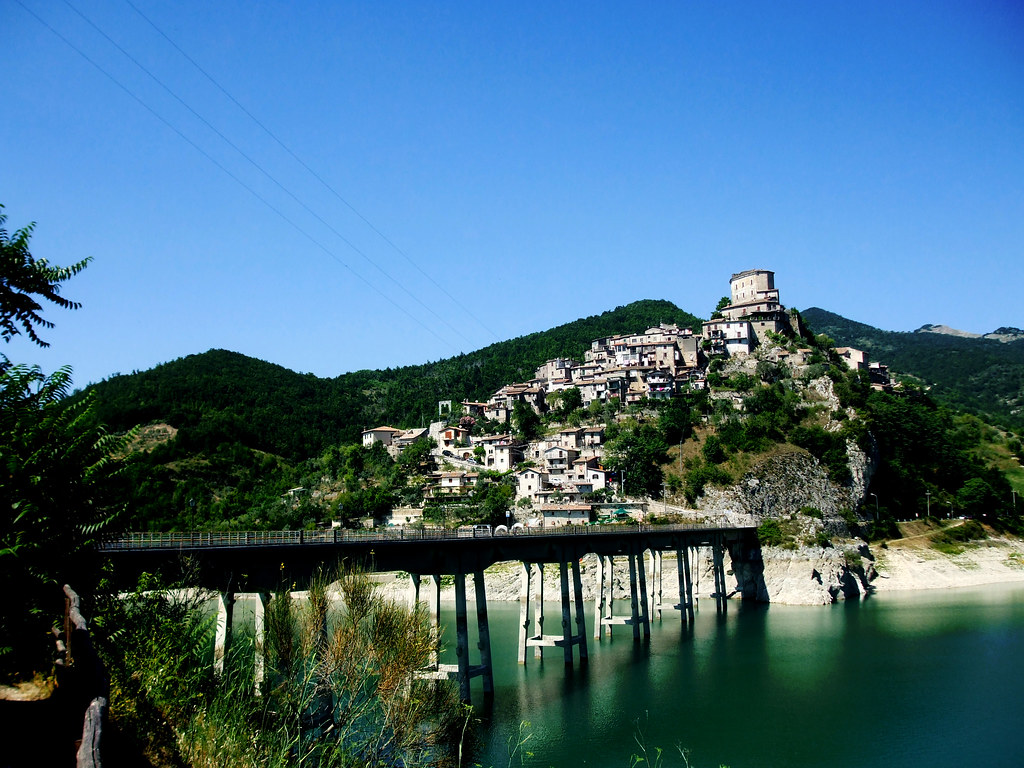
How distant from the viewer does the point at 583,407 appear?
126 metres

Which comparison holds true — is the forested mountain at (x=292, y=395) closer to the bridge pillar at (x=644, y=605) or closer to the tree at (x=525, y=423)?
the tree at (x=525, y=423)

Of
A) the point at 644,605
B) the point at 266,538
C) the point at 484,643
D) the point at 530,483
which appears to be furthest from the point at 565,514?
the point at 266,538

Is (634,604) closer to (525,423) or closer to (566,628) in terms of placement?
(566,628)

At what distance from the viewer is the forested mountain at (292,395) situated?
12912cm

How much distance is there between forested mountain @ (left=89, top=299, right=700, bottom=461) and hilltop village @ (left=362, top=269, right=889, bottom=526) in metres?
17.9

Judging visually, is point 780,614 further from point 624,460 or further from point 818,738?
point 818,738

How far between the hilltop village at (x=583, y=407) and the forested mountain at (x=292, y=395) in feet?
58.9

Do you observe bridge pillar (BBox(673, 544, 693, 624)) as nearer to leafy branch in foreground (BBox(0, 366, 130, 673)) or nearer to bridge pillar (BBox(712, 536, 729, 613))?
bridge pillar (BBox(712, 536, 729, 613))

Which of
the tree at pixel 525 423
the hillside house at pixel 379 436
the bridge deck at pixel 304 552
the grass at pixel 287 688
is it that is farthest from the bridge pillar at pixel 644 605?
the hillside house at pixel 379 436

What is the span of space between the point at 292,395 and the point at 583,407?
69.5 meters

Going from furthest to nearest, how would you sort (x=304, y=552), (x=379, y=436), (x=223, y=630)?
(x=379, y=436) < (x=304, y=552) < (x=223, y=630)

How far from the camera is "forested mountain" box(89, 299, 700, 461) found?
12912cm

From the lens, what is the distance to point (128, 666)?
17047 millimetres

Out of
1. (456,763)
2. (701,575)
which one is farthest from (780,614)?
(456,763)
